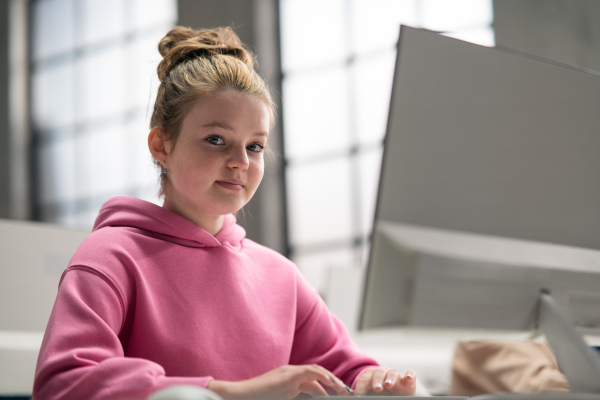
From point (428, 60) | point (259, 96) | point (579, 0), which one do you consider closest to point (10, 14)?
point (579, 0)

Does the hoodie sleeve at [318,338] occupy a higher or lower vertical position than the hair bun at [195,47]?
lower

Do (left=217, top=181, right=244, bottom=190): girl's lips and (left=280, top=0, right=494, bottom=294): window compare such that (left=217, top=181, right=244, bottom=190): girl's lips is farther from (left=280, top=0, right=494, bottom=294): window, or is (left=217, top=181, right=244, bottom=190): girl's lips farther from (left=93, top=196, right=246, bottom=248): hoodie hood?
(left=280, top=0, right=494, bottom=294): window

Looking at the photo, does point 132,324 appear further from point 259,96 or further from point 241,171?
point 259,96

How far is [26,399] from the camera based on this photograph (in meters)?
1.18

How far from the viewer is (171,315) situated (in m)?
0.76

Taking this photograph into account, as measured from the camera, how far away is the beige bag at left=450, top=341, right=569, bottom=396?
0.60 m

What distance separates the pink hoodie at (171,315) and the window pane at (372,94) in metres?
2.30

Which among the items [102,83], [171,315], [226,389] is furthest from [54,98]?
[226,389]

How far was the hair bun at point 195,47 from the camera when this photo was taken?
971 mm

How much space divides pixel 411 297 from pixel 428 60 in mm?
222

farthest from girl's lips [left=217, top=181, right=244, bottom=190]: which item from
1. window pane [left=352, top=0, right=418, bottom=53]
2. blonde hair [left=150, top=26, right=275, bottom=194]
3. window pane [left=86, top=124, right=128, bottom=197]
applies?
window pane [left=86, top=124, right=128, bottom=197]

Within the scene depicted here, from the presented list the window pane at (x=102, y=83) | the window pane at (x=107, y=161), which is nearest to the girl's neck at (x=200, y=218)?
the window pane at (x=107, y=161)

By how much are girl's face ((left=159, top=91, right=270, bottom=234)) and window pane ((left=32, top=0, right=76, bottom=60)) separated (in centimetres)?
348

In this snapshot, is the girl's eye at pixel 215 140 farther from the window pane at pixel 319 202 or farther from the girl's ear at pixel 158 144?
the window pane at pixel 319 202
